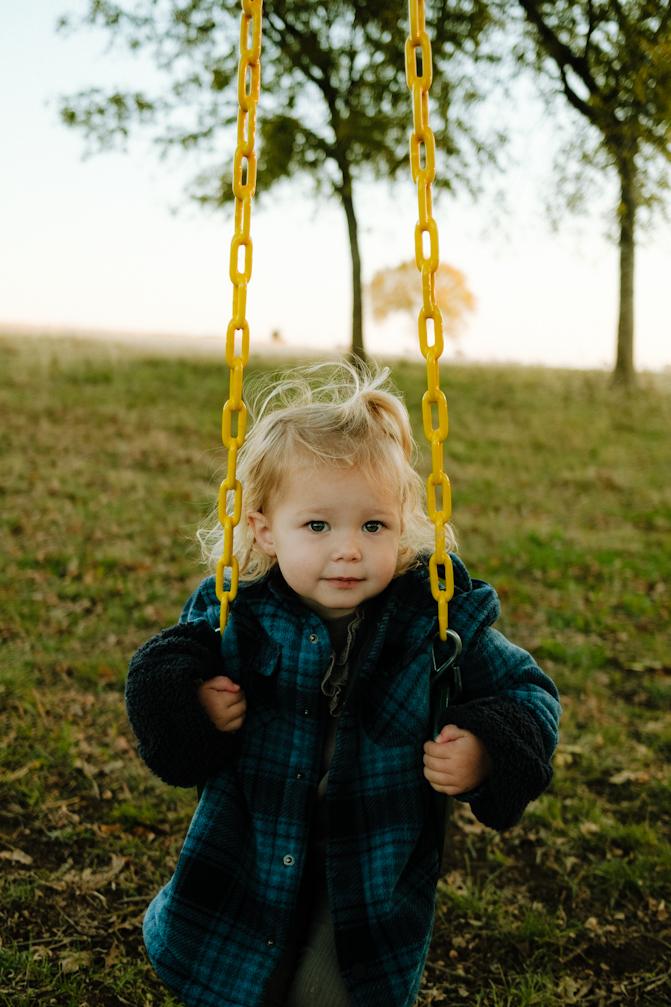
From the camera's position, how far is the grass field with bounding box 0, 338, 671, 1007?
Result: 11.1 ft

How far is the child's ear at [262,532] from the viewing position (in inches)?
99.0

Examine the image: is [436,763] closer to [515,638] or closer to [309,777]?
[309,777]

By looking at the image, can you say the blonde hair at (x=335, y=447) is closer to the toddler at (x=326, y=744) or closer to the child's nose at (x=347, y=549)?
the toddler at (x=326, y=744)

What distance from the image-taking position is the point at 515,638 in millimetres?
6660

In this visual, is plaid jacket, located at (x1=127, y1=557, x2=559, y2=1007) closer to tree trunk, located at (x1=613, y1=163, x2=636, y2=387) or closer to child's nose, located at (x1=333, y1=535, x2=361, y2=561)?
child's nose, located at (x1=333, y1=535, x2=361, y2=561)

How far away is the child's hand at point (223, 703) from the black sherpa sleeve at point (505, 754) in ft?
1.69

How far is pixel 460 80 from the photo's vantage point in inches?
607

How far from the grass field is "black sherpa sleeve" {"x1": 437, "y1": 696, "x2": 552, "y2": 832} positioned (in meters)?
1.32

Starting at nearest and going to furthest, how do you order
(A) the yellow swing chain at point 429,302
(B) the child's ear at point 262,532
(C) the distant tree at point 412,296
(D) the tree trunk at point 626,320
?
(A) the yellow swing chain at point 429,302 < (B) the child's ear at point 262,532 < (D) the tree trunk at point 626,320 < (C) the distant tree at point 412,296

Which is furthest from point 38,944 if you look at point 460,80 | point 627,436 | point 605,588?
point 460,80

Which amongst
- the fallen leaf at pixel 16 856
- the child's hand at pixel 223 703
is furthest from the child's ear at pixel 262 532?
the fallen leaf at pixel 16 856

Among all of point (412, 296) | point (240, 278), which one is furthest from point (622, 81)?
point (412, 296)

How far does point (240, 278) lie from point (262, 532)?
66 cm

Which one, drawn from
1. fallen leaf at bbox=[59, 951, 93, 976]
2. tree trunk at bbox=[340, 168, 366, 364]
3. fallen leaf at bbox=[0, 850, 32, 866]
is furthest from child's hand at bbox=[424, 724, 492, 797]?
tree trunk at bbox=[340, 168, 366, 364]
